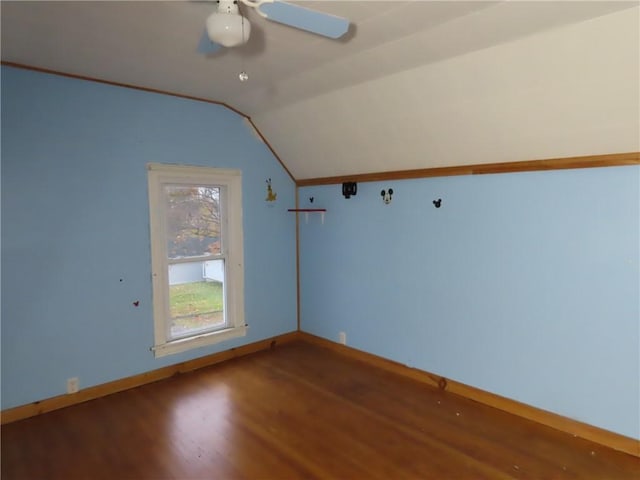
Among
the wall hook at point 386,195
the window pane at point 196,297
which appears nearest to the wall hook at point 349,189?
the wall hook at point 386,195

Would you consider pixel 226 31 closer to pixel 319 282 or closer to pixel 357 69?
pixel 357 69

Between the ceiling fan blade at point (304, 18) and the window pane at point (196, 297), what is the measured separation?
2611 millimetres

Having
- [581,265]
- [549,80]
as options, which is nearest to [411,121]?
[549,80]

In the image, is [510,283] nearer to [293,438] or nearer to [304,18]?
[293,438]

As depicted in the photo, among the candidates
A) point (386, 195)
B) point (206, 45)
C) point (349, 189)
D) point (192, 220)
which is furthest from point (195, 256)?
point (206, 45)

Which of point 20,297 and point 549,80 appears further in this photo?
point 20,297

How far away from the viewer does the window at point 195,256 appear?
3.57 m

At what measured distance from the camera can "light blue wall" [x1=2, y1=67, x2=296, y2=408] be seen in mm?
2857

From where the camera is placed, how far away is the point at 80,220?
313 cm

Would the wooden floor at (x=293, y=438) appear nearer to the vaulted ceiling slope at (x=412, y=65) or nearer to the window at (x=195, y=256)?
the window at (x=195, y=256)

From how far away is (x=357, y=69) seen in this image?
280 cm

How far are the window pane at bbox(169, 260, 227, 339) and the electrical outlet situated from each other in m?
0.82

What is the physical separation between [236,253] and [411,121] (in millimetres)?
2149

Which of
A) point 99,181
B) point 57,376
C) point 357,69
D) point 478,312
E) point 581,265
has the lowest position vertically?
point 57,376
